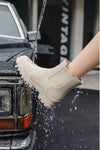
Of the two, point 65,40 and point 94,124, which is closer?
point 94,124

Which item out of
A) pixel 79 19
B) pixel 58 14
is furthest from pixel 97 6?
pixel 58 14

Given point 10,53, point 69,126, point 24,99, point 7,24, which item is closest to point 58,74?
point 24,99

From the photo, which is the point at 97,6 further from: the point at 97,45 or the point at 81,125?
the point at 97,45

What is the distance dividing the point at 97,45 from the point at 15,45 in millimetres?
1360

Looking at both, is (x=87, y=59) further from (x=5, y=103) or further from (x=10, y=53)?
(x=10, y=53)

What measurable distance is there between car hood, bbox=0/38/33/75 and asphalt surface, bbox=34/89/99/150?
24.5 inches

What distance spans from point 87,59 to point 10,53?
0.97m

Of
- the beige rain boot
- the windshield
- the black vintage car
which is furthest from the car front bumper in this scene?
the windshield

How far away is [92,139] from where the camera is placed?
3.33 m

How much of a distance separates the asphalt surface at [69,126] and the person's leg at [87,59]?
36.5 inches

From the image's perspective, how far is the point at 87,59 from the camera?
1.54 metres

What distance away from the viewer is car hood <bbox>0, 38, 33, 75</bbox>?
1.94 m

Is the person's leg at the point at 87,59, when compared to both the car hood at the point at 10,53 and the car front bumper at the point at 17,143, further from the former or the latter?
the car front bumper at the point at 17,143

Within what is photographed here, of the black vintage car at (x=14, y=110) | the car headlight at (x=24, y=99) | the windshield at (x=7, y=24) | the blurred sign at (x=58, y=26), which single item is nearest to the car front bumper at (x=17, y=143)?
the black vintage car at (x=14, y=110)
